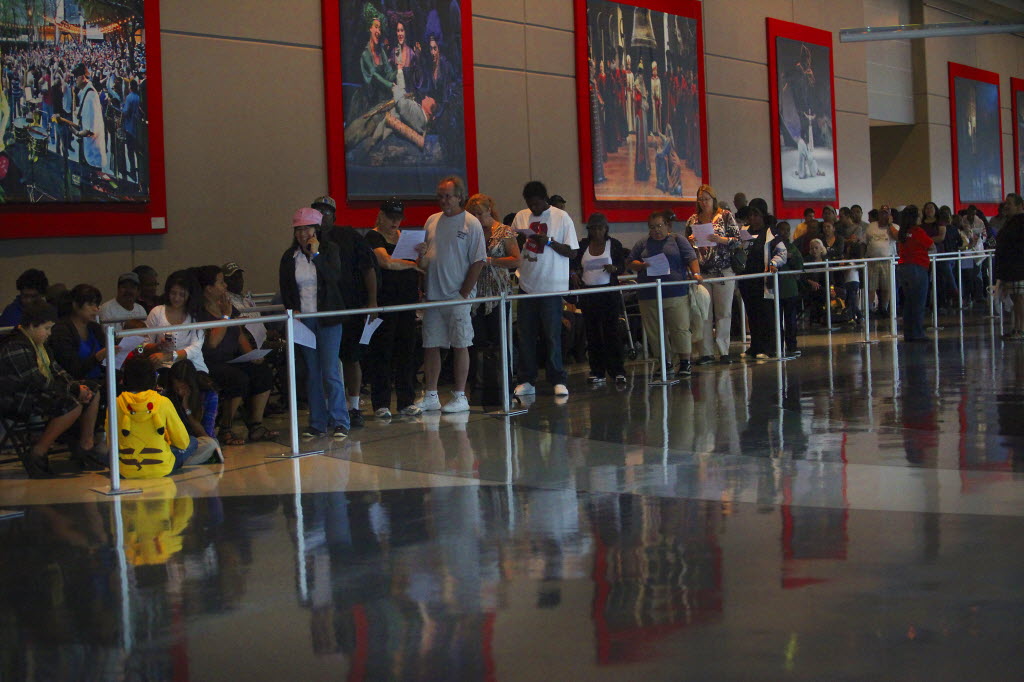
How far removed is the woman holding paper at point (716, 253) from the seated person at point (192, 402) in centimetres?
655

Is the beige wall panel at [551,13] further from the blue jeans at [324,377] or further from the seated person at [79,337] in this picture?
the seated person at [79,337]

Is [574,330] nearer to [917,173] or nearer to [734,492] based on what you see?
[734,492]

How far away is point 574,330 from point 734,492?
8177 millimetres

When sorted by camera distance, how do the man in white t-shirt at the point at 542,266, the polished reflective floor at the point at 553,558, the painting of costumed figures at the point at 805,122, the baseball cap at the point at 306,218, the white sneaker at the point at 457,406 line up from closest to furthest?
the polished reflective floor at the point at 553,558 < the baseball cap at the point at 306,218 < the white sneaker at the point at 457,406 < the man in white t-shirt at the point at 542,266 < the painting of costumed figures at the point at 805,122

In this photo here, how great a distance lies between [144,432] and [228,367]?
1503 mm

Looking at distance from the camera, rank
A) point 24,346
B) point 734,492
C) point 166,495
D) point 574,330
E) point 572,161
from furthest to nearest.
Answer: point 572,161 → point 574,330 → point 24,346 → point 166,495 → point 734,492

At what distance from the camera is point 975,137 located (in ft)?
96.0

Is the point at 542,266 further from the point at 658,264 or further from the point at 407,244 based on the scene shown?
the point at 658,264

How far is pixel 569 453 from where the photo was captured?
770cm

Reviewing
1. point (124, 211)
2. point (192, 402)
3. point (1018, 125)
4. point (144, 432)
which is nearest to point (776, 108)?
point (124, 211)

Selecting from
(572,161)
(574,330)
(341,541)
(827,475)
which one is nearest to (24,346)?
(341,541)

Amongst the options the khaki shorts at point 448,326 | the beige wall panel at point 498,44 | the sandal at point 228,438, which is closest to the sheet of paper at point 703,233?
the beige wall panel at point 498,44

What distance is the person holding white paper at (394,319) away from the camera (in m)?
10.0

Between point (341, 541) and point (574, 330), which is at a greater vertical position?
point (574, 330)
